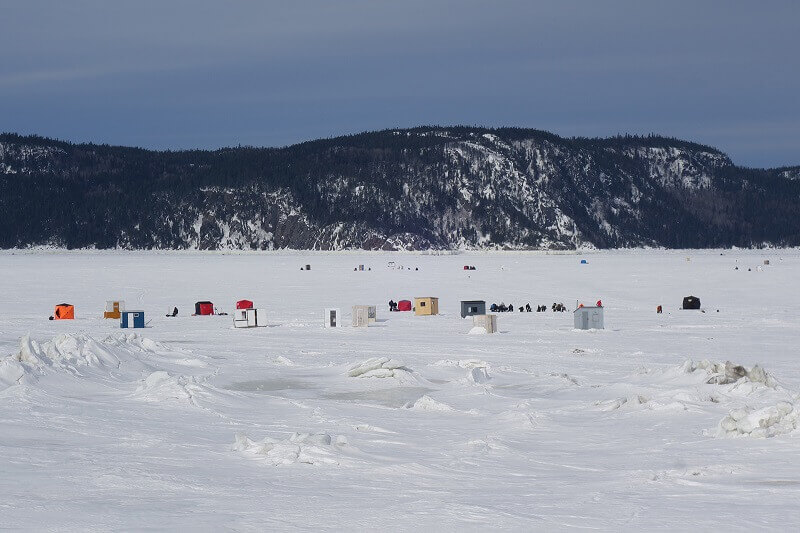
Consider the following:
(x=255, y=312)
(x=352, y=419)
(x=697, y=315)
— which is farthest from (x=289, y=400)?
(x=697, y=315)

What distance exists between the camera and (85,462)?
53.1ft

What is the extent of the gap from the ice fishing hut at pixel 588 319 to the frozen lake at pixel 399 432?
8.41 ft

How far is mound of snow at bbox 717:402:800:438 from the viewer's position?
18203mm

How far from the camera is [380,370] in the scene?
27594mm

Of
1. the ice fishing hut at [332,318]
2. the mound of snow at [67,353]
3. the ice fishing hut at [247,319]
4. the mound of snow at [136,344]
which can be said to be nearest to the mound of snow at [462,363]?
the mound of snow at [136,344]

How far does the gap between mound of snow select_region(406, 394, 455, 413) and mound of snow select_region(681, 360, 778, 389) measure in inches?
259

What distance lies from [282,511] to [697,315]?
43.9m

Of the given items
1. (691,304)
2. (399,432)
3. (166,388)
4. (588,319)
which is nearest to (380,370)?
(166,388)

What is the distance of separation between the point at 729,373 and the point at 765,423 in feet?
22.2

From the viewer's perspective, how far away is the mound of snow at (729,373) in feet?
79.7

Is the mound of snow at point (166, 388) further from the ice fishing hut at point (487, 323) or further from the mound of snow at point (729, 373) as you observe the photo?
the ice fishing hut at point (487, 323)

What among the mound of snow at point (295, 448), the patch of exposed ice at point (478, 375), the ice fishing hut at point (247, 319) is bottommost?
the mound of snow at point (295, 448)

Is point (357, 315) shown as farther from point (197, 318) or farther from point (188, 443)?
point (188, 443)

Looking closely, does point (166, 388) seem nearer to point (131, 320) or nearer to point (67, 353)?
point (67, 353)
